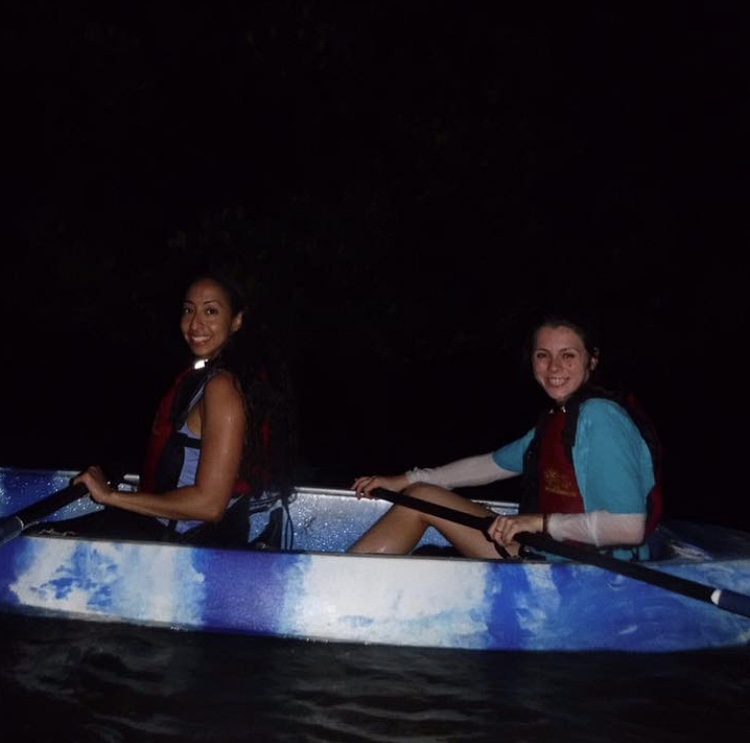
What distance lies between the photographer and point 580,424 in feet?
13.9

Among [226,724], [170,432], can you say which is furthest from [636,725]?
[170,432]

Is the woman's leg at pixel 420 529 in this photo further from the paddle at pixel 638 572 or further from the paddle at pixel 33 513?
the paddle at pixel 33 513

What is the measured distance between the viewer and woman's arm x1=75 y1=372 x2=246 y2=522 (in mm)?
4242

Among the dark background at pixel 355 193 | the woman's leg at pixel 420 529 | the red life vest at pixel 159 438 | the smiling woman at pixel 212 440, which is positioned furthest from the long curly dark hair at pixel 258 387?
the dark background at pixel 355 193

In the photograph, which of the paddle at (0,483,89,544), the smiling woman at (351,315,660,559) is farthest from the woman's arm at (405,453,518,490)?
the paddle at (0,483,89,544)

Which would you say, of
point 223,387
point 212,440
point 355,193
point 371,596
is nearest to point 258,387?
point 223,387

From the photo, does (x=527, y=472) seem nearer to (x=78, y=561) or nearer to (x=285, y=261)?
(x=78, y=561)

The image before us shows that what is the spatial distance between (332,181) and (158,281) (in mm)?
2270

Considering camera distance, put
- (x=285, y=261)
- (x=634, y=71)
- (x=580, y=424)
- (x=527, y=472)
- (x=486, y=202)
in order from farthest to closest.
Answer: (x=634, y=71), (x=486, y=202), (x=285, y=261), (x=527, y=472), (x=580, y=424)

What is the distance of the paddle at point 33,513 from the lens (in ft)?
13.5

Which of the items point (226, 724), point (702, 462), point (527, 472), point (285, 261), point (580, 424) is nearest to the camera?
point (226, 724)

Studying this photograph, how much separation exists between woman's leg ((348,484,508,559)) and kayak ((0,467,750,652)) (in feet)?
1.24

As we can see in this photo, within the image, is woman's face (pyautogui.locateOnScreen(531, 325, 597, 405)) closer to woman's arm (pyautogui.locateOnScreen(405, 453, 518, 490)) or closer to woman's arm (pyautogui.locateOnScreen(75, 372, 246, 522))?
woman's arm (pyautogui.locateOnScreen(405, 453, 518, 490))

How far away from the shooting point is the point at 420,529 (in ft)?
15.8
